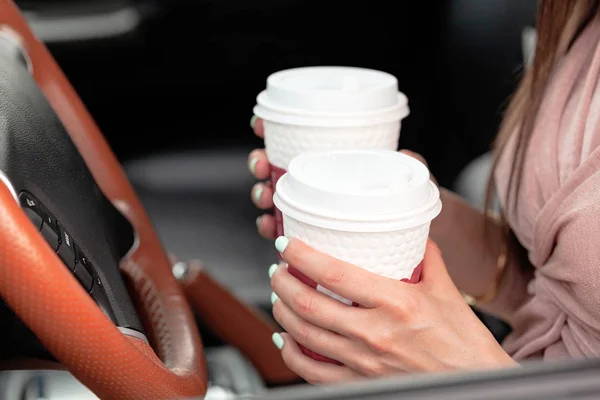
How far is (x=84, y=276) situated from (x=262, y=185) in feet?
1.05

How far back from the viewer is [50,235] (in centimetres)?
54

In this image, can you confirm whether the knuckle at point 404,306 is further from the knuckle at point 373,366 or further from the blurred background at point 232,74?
the blurred background at point 232,74

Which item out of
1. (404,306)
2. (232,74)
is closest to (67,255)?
(404,306)

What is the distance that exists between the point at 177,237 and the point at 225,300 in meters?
0.39

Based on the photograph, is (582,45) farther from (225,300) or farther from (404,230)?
(225,300)

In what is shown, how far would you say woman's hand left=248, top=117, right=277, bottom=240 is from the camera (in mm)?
789

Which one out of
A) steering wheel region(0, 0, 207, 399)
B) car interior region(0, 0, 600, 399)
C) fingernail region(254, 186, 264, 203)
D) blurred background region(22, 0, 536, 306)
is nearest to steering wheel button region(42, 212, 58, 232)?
steering wheel region(0, 0, 207, 399)

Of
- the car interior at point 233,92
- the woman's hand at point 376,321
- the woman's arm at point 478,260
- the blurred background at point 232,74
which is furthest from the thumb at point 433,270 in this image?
the blurred background at point 232,74

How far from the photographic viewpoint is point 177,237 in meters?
1.43

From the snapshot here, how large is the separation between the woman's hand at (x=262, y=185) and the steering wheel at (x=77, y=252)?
0.14 m

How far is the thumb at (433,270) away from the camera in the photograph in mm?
581

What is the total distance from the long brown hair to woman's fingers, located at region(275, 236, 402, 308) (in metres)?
0.38

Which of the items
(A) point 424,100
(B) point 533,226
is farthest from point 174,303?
(A) point 424,100

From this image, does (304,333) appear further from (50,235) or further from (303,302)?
(50,235)
